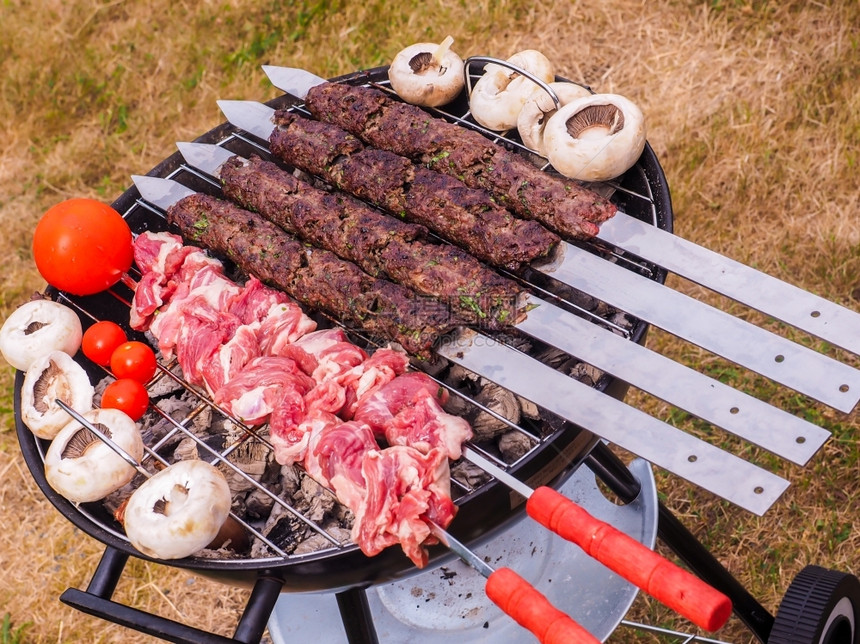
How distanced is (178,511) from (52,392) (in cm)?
88

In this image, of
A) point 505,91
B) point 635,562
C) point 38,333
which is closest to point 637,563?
point 635,562

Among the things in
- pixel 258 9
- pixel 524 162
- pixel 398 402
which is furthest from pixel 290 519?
pixel 258 9

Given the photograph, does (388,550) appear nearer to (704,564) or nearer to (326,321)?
(326,321)

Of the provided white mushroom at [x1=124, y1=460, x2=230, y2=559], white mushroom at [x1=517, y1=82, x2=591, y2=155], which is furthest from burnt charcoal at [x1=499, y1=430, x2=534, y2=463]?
white mushroom at [x1=517, y1=82, x2=591, y2=155]

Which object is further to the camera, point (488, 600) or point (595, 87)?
point (595, 87)

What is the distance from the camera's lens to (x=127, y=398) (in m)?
3.11

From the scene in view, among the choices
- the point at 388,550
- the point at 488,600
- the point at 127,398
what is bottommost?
the point at 488,600

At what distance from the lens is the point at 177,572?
15.9 feet

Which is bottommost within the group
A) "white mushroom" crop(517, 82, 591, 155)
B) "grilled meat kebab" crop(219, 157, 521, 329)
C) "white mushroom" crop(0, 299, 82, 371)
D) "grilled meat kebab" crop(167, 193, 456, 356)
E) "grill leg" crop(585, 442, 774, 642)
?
"grill leg" crop(585, 442, 774, 642)

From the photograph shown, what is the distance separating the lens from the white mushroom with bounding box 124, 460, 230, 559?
255 centimetres

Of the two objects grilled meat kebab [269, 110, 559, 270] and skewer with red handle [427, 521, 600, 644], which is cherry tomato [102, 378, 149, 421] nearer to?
grilled meat kebab [269, 110, 559, 270]

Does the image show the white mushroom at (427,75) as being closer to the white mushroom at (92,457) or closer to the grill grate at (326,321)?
the grill grate at (326,321)

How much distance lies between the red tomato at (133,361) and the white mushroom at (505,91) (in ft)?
5.73

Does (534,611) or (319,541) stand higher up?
(534,611)
